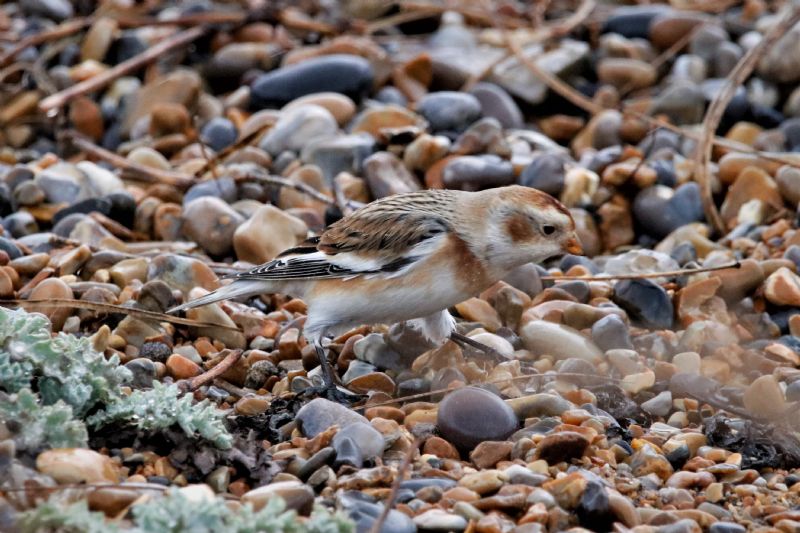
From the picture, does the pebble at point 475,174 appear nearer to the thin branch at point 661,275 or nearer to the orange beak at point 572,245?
the thin branch at point 661,275

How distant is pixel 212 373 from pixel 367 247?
0.85m

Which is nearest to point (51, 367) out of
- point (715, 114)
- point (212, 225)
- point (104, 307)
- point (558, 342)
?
point (104, 307)

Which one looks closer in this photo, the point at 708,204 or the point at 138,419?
the point at 138,419

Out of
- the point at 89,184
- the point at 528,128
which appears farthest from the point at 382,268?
the point at 528,128

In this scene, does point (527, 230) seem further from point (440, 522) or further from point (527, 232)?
point (440, 522)

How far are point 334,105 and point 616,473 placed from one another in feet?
14.5

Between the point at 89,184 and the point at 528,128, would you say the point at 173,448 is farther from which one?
the point at 528,128

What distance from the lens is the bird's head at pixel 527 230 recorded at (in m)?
4.75

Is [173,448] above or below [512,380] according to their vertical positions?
above

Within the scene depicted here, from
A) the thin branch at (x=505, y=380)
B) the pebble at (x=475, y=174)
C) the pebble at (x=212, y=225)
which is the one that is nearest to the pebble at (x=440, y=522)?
the thin branch at (x=505, y=380)

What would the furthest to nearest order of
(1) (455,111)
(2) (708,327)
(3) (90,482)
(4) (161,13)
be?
(4) (161,13)
(1) (455,111)
(2) (708,327)
(3) (90,482)

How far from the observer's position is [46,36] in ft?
29.1

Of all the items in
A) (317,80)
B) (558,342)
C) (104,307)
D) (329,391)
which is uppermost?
(104,307)

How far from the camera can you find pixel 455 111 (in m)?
7.59
